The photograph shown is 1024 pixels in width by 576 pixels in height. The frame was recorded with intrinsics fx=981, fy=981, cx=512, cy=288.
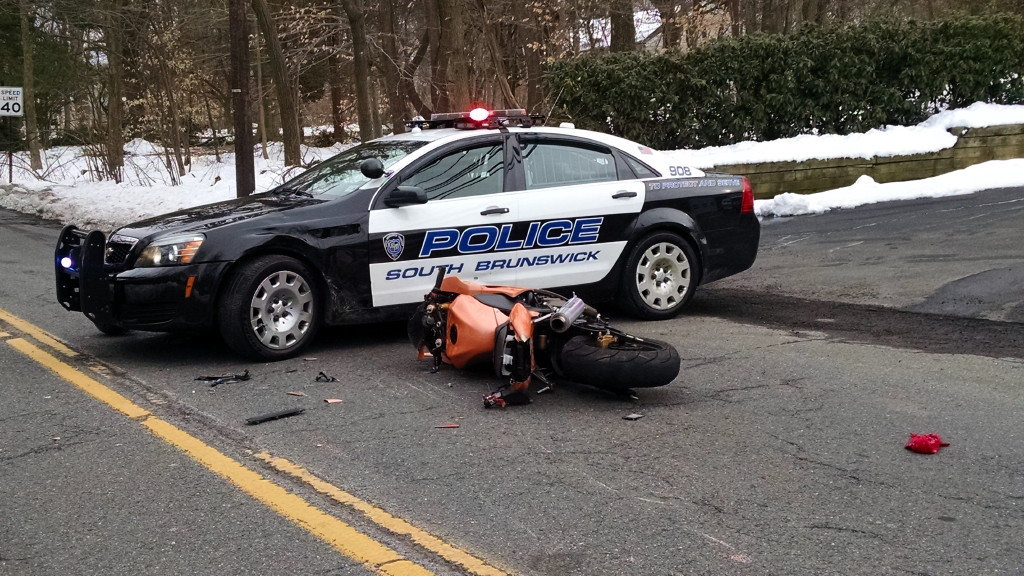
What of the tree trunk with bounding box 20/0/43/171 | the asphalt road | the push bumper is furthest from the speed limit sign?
the push bumper

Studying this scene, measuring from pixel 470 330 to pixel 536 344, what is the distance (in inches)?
17.8

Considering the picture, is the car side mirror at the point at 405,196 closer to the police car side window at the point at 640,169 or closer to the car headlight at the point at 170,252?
the car headlight at the point at 170,252

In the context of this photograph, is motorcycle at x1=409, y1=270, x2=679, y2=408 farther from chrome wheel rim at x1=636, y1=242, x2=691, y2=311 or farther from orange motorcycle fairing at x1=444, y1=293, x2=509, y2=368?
chrome wheel rim at x1=636, y1=242, x2=691, y2=311

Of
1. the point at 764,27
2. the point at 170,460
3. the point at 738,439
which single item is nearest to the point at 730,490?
the point at 738,439

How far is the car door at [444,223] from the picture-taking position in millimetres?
6988

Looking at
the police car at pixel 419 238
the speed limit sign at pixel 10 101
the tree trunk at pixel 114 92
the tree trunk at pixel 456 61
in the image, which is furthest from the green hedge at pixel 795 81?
the speed limit sign at pixel 10 101

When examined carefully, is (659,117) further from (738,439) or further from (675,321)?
(738,439)

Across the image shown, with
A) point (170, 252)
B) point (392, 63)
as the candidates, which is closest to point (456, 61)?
point (170, 252)

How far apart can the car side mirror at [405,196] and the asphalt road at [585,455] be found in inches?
41.8

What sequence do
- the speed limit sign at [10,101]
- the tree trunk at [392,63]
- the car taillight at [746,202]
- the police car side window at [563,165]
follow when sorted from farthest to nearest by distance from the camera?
the speed limit sign at [10,101], the tree trunk at [392,63], the car taillight at [746,202], the police car side window at [563,165]

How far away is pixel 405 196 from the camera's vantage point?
6.89 meters

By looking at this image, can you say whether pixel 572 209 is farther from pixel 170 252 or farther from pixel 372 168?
pixel 170 252

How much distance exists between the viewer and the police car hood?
21.7 feet

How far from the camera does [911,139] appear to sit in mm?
14992
